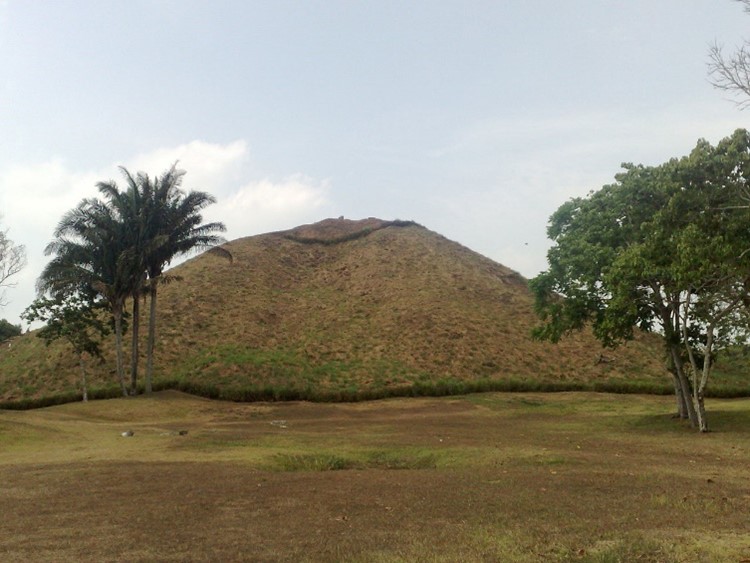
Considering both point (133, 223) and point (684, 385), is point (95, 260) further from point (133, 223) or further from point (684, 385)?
point (684, 385)

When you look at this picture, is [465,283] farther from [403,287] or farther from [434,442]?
[434,442]

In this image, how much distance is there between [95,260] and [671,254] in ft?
106

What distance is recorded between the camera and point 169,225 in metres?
39.3

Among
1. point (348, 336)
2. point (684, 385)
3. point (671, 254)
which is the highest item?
point (671, 254)

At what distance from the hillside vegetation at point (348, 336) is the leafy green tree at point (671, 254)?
21197mm

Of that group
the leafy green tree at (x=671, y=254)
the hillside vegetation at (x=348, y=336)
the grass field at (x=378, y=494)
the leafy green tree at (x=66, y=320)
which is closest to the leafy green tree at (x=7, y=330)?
the hillside vegetation at (x=348, y=336)

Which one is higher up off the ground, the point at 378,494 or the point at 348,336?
the point at 348,336

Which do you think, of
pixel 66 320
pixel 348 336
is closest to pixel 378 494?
pixel 66 320

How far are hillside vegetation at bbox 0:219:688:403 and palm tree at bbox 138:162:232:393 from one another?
204 centimetres

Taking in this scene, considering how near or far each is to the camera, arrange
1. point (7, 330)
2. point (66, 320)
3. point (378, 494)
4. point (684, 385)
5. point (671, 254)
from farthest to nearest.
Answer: point (7, 330), point (66, 320), point (684, 385), point (671, 254), point (378, 494)

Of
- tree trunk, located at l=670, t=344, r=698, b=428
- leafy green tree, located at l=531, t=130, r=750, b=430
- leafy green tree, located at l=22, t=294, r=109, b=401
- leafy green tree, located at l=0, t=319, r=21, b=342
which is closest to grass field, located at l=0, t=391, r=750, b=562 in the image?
tree trunk, located at l=670, t=344, r=698, b=428

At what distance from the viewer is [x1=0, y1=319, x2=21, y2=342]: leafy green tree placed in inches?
2431

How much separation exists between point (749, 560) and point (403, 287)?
198 feet

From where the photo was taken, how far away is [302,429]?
25.6 metres
